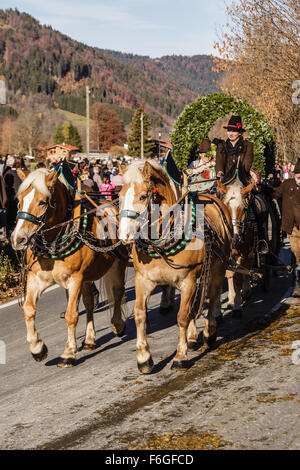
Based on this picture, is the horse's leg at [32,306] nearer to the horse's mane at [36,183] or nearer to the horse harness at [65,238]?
the horse harness at [65,238]

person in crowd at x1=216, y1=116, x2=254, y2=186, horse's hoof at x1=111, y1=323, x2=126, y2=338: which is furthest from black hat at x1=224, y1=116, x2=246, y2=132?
horse's hoof at x1=111, y1=323, x2=126, y2=338

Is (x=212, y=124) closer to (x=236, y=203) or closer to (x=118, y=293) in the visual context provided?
(x=236, y=203)

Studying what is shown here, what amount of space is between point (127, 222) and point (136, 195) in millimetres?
305

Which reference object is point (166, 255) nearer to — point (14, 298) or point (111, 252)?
point (111, 252)

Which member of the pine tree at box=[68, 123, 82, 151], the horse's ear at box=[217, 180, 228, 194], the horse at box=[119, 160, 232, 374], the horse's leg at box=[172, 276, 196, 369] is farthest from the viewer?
the pine tree at box=[68, 123, 82, 151]

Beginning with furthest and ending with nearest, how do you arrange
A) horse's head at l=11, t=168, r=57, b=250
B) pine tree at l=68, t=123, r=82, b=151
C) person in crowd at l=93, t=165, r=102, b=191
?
pine tree at l=68, t=123, r=82, b=151
person in crowd at l=93, t=165, r=102, b=191
horse's head at l=11, t=168, r=57, b=250

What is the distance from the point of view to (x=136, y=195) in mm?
5695

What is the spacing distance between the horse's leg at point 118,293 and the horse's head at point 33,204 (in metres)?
1.86

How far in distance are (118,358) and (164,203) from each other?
2.15 meters


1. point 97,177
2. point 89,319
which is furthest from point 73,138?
point 89,319

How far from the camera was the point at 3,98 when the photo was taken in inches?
255

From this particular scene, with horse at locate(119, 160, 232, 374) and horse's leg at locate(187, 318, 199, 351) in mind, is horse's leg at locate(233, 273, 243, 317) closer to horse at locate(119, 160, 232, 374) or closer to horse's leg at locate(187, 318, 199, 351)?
horse's leg at locate(187, 318, 199, 351)

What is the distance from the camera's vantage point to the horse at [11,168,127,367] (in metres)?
6.18

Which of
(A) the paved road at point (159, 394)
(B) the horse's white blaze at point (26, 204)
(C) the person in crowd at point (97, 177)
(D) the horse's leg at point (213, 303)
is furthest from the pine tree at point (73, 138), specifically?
(B) the horse's white blaze at point (26, 204)
